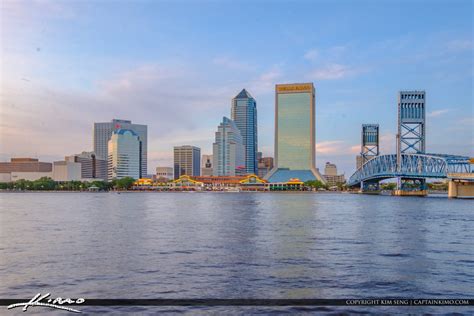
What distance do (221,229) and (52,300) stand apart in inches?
1229

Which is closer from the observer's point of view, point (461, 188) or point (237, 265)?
point (237, 265)

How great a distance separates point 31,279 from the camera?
85.6 feet

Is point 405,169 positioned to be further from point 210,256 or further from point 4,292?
point 4,292

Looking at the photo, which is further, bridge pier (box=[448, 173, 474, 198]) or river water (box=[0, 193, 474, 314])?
bridge pier (box=[448, 173, 474, 198])

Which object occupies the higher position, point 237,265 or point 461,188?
point 237,265

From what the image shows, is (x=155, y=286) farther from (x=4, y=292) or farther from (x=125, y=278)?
(x=4, y=292)

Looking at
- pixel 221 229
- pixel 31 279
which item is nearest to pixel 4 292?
pixel 31 279

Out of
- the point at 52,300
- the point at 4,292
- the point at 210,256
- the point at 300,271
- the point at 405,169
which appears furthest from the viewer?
the point at 405,169

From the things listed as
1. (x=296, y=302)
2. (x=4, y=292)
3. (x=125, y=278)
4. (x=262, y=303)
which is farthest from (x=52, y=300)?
(x=296, y=302)

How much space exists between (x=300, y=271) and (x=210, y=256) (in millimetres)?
7463

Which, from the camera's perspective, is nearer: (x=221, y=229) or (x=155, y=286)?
(x=155, y=286)

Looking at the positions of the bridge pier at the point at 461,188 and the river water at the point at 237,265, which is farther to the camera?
the bridge pier at the point at 461,188

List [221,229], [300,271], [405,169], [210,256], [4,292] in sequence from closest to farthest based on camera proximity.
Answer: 1. [4,292]
2. [300,271]
3. [210,256]
4. [221,229]
5. [405,169]

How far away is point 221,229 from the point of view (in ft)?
171
